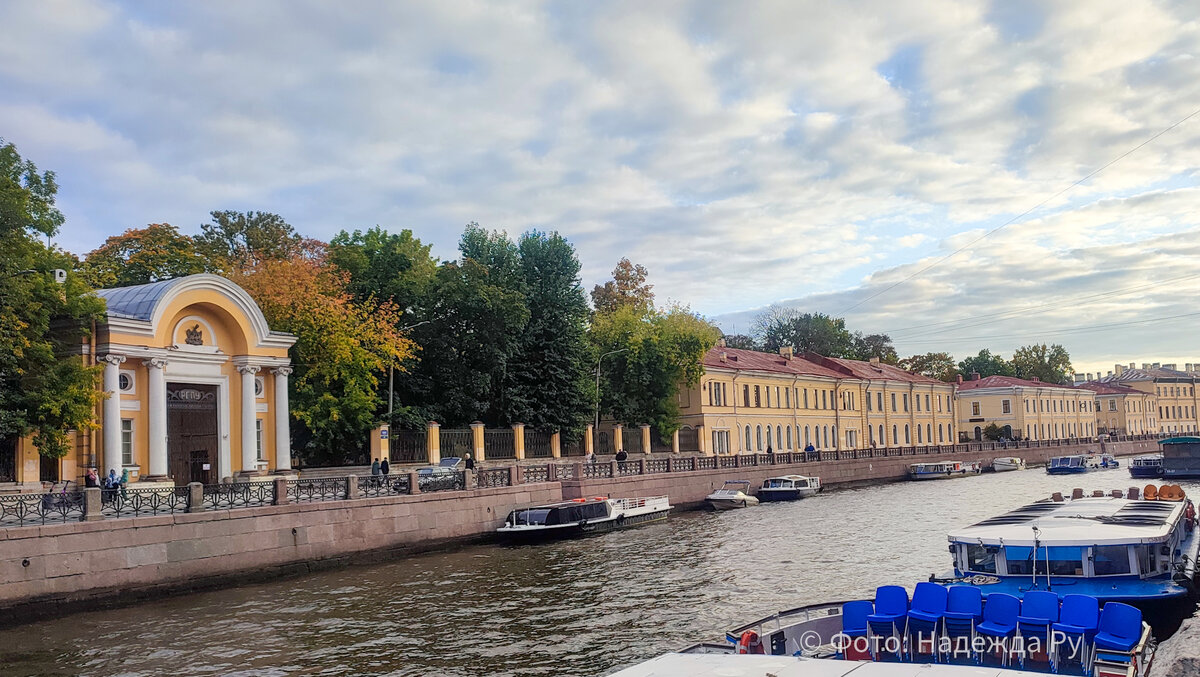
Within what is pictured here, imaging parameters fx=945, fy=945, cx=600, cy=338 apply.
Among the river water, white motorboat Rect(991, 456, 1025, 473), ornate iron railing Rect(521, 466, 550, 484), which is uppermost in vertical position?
ornate iron railing Rect(521, 466, 550, 484)

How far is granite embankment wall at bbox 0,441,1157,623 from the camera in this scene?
19.4 meters

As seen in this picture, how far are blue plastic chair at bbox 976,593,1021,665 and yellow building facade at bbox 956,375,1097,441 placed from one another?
3464 inches

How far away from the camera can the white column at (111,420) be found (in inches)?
1091

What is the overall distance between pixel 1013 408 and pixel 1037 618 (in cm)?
8968

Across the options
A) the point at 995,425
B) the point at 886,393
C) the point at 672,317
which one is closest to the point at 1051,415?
the point at 995,425

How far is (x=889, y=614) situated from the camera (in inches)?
450

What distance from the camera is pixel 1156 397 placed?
124625 millimetres

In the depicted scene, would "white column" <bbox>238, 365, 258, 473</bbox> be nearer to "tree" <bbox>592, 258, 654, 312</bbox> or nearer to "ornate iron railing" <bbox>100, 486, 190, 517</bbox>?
"ornate iron railing" <bbox>100, 486, 190, 517</bbox>

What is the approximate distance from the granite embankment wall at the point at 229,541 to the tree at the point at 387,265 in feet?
41.0

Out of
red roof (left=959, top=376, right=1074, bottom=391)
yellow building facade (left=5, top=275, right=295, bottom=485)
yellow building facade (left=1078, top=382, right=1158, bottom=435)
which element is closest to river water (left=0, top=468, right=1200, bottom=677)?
yellow building facade (left=5, top=275, right=295, bottom=485)

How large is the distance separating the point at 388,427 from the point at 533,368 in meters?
10.4

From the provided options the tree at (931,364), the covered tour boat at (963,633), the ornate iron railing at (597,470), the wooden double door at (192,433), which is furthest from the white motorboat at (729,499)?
the tree at (931,364)

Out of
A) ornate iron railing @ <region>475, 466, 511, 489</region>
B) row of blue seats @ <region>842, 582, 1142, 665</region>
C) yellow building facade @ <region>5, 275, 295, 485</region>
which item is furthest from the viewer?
ornate iron railing @ <region>475, 466, 511, 489</region>

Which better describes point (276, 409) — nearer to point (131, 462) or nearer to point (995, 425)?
point (131, 462)
